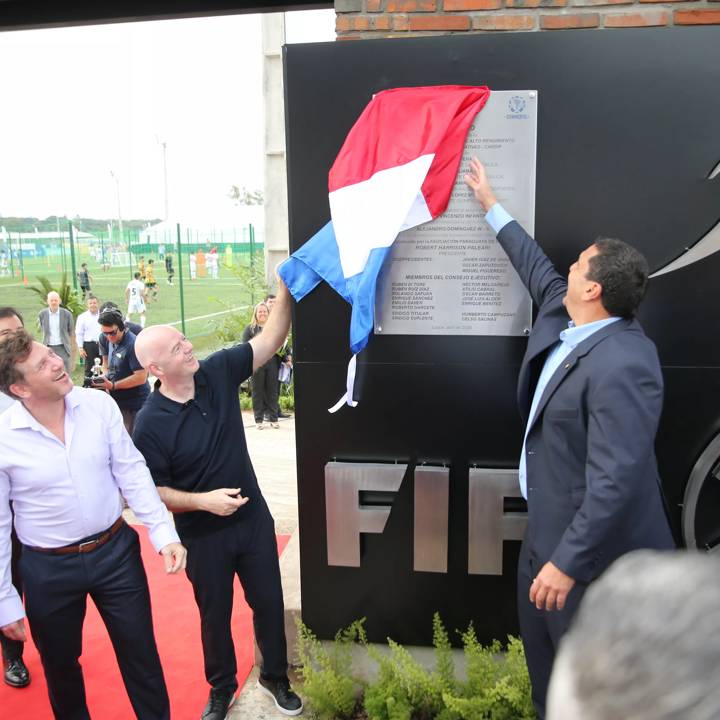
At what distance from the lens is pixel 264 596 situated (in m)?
3.12

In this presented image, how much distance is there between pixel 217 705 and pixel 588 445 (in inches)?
83.7

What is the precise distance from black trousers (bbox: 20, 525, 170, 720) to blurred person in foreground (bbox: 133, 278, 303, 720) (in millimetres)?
266

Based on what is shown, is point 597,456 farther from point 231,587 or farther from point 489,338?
point 231,587

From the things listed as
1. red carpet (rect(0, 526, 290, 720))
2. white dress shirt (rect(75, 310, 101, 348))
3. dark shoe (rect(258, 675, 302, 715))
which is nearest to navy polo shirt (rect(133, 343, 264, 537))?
dark shoe (rect(258, 675, 302, 715))

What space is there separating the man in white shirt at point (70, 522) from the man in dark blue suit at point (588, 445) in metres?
1.41

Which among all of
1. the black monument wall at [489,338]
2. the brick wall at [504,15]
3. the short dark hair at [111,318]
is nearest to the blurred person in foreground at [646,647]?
the black monument wall at [489,338]

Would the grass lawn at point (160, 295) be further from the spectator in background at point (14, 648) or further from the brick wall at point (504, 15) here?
the brick wall at point (504, 15)

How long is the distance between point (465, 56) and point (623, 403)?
5.16 feet

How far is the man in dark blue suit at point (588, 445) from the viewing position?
2.12 meters

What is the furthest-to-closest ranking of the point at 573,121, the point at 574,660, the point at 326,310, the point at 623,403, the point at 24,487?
the point at 326,310
the point at 573,121
the point at 24,487
the point at 623,403
the point at 574,660

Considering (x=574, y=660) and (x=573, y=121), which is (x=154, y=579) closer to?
(x=573, y=121)

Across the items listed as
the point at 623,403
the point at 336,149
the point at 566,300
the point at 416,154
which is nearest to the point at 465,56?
the point at 416,154

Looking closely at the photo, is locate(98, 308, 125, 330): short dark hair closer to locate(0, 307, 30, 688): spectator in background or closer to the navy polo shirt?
locate(0, 307, 30, 688): spectator in background

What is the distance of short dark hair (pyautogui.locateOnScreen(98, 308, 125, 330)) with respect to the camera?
241 inches
